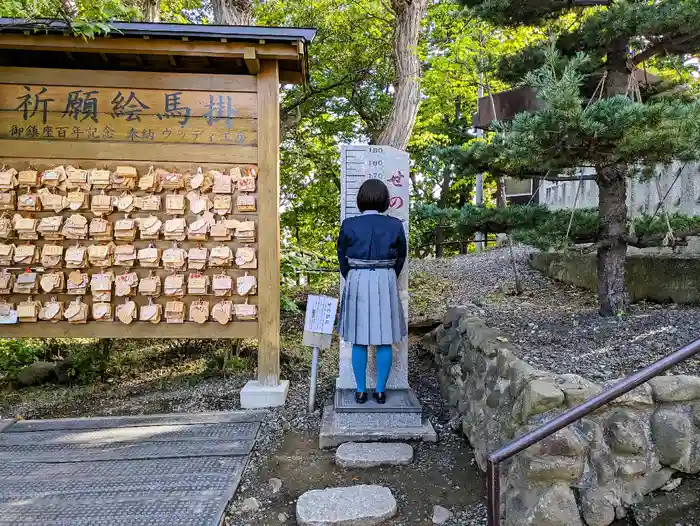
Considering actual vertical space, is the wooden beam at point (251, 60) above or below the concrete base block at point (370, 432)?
above

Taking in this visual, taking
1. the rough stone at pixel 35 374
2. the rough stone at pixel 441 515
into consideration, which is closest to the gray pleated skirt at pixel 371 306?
the rough stone at pixel 441 515

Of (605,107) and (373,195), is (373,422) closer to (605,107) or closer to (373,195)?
(373,195)

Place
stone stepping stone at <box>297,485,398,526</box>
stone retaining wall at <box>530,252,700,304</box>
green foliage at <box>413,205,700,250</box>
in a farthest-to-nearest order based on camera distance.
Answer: stone retaining wall at <box>530,252,700,304</box> → green foliage at <box>413,205,700,250</box> → stone stepping stone at <box>297,485,398,526</box>

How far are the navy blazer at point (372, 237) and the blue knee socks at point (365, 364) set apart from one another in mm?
768

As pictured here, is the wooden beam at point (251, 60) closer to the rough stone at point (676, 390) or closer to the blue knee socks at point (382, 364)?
the blue knee socks at point (382, 364)

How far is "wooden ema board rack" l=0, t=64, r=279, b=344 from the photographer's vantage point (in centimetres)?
399

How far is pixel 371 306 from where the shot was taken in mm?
3645

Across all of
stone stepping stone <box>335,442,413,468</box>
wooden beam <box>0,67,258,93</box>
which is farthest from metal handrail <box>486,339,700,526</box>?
wooden beam <box>0,67,258,93</box>

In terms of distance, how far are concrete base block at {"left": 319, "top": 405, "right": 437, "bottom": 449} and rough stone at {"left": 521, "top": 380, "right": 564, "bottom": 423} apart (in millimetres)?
1116

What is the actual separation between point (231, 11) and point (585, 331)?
6609 mm

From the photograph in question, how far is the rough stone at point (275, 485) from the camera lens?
2.88 metres

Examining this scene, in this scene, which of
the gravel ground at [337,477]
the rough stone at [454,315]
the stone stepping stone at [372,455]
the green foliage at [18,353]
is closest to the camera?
the gravel ground at [337,477]

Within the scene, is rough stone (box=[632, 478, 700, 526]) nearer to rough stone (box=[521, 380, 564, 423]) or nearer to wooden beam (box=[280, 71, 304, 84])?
rough stone (box=[521, 380, 564, 423])

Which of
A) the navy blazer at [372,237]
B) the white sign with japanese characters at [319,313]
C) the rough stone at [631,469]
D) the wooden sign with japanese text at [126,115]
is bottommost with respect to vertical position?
the rough stone at [631,469]
